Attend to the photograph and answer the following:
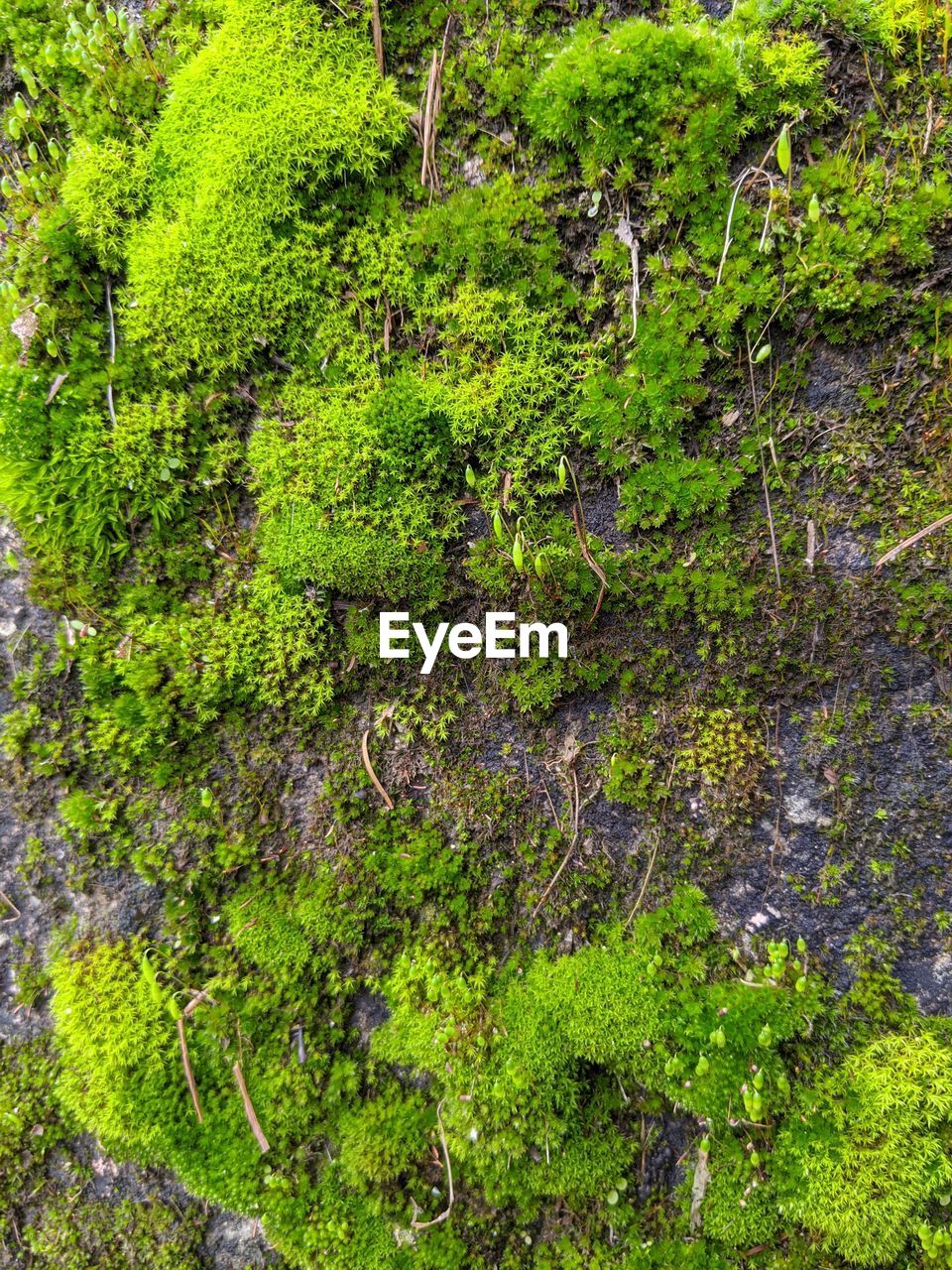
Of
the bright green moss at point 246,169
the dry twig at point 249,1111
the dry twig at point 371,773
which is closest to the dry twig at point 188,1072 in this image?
the dry twig at point 249,1111

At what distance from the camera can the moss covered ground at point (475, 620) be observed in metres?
3.18

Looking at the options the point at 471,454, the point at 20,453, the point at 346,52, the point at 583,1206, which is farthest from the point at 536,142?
the point at 583,1206

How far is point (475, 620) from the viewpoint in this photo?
3658 millimetres

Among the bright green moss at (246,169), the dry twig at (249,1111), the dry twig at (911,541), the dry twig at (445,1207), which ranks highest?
the bright green moss at (246,169)

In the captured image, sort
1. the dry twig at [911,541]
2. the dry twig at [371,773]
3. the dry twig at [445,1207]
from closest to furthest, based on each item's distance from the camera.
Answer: the dry twig at [911,541], the dry twig at [445,1207], the dry twig at [371,773]

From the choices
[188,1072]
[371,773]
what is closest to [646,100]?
[371,773]

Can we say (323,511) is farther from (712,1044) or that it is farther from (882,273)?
(712,1044)

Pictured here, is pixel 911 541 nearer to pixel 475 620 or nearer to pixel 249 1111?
pixel 475 620

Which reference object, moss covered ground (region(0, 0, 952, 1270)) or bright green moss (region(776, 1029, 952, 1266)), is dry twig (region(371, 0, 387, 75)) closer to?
moss covered ground (region(0, 0, 952, 1270))

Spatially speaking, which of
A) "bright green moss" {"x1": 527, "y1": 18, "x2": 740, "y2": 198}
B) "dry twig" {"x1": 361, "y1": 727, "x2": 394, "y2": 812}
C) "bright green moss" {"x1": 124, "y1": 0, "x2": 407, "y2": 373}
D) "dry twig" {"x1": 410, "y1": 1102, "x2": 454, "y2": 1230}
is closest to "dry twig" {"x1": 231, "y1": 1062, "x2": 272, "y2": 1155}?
"dry twig" {"x1": 410, "y1": 1102, "x2": 454, "y2": 1230}

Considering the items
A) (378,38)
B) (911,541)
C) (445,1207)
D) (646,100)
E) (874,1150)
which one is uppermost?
(378,38)

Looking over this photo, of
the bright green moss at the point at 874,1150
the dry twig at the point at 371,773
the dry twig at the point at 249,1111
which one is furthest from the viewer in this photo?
the dry twig at the point at 371,773

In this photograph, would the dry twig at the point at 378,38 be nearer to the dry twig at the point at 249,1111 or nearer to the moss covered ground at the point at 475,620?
the moss covered ground at the point at 475,620

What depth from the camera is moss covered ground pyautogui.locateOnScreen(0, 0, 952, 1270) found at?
3.18 m
